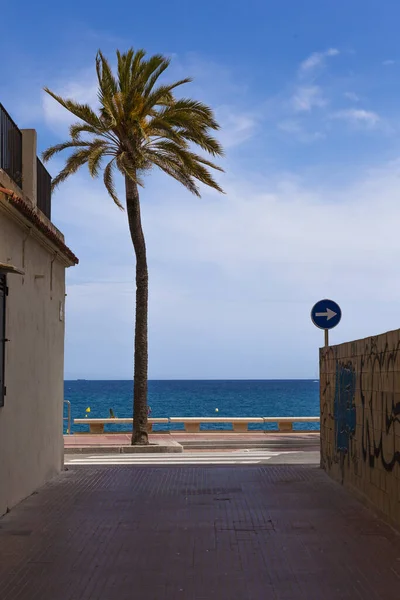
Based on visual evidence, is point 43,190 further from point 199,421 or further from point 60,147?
point 199,421

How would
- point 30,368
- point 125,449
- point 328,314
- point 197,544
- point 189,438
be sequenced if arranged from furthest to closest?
point 189,438, point 125,449, point 328,314, point 30,368, point 197,544

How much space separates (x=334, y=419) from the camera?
44.0 ft

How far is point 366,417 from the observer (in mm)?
10672

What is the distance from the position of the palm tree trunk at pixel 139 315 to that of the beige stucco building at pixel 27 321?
7952 millimetres

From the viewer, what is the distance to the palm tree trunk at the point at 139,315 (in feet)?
75.7

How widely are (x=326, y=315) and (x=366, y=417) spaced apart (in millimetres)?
5246

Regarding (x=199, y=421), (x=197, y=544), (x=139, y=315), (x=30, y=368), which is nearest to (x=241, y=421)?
(x=199, y=421)

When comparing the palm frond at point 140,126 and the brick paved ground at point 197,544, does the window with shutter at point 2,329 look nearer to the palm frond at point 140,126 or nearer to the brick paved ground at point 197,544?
the brick paved ground at point 197,544

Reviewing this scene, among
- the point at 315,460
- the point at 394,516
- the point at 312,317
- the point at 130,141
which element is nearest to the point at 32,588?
the point at 394,516

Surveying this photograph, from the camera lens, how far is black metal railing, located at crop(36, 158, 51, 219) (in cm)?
1387

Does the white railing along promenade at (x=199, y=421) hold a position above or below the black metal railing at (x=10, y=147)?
below

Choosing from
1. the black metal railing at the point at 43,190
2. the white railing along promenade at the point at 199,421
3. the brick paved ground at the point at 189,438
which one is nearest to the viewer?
the black metal railing at the point at 43,190

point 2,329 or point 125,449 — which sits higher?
point 2,329

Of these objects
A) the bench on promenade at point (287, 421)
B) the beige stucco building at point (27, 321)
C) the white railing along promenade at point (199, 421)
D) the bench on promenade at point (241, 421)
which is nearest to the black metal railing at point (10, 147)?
the beige stucco building at point (27, 321)
